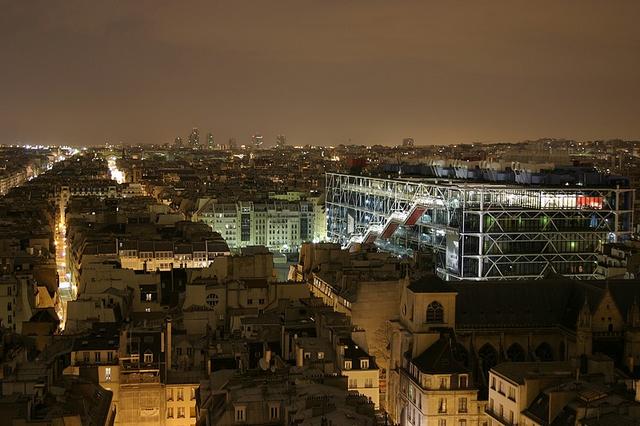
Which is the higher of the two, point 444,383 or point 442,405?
point 444,383

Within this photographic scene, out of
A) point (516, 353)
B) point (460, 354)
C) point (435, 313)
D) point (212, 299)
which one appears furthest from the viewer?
point (212, 299)

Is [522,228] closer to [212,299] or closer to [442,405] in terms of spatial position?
[212,299]

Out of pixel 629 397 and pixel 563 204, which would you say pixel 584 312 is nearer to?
pixel 629 397

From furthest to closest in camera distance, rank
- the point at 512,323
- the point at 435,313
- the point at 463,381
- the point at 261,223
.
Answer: the point at 261,223
the point at 512,323
the point at 435,313
the point at 463,381

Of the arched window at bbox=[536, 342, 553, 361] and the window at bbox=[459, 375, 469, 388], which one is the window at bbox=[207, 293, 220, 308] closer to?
the arched window at bbox=[536, 342, 553, 361]

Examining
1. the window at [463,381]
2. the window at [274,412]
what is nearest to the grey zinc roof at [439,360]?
the window at [463,381]

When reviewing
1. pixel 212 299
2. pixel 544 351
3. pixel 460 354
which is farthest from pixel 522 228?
pixel 460 354

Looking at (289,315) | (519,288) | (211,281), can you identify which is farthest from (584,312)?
(211,281)

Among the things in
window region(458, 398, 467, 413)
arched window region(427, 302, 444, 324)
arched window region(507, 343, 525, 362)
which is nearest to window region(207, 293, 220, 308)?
arched window region(427, 302, 444, 324)
